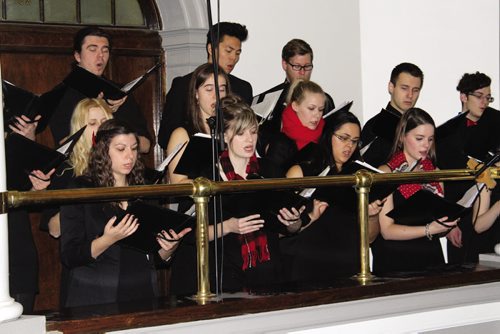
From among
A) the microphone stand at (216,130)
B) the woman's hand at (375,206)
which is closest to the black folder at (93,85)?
the microphone stand at (216,130)

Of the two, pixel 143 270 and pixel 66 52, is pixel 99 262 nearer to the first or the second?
pixel 143 270

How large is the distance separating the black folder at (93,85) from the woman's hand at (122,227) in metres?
1.63

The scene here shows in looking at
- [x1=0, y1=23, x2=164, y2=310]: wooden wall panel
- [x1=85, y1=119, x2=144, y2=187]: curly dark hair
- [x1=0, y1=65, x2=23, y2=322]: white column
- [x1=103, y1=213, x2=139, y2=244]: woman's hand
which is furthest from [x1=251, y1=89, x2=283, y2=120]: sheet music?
[x1=0, y1=65, x2=23, y2=322]: white column

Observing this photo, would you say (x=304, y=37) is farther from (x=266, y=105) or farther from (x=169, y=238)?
(x=169, y=238)

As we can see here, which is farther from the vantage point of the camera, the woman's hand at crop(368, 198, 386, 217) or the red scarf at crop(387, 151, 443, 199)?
the red scarf at crop(387, 151, 443, 199)

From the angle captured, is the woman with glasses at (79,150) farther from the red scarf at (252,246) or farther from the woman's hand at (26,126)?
the red scarf at (252,246)

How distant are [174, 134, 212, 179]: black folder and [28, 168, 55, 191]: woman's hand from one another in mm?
626

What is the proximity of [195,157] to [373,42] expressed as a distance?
4.42 meters

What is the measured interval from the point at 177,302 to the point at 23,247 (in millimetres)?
1437

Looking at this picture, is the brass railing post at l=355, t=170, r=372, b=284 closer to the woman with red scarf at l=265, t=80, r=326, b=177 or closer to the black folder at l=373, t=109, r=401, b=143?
the woman with red scarf at l=265, t=80, r=326, b=177

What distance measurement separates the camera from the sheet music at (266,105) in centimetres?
639

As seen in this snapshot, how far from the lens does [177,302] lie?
14.5 feet

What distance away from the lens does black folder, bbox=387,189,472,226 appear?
522cm

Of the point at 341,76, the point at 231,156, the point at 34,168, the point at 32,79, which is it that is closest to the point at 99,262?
the point at 34,168
